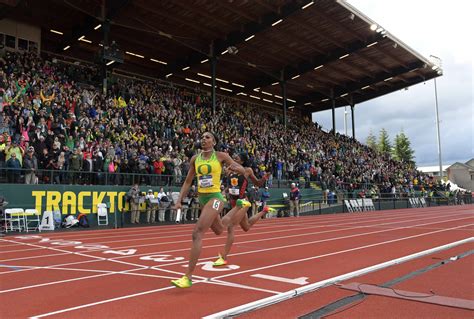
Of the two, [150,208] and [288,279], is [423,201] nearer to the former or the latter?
[150,208]

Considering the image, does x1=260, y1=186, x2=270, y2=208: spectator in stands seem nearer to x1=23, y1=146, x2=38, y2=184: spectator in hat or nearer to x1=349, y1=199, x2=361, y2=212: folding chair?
x1=349, y1=199, x2=361, y2=212: folding chair

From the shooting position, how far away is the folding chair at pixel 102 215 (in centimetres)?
1694

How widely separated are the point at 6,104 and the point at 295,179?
60.3ft

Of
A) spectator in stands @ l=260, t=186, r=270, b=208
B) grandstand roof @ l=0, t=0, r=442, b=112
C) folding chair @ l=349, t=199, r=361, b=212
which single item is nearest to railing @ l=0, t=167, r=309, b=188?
spectator in stands @ l=260, t=186, r=270, b=208

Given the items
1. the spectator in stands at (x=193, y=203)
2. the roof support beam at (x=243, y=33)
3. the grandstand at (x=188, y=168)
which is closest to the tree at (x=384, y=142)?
the grandstand at (x=188, y=168)

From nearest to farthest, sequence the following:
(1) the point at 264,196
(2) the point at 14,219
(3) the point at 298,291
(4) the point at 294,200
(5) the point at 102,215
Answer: (3) the point at 298,291 → (2) the point at 14,219 → (5) the point at 102,215 → (1) the point at 264,196 → (4) the point at 294,200

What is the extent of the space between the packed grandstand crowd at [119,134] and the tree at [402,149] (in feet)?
164

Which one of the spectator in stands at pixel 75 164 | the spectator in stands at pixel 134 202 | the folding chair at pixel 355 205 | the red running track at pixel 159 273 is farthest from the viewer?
the folding chair at pixel 355 205

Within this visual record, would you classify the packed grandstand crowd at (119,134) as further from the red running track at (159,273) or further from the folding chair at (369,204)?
the red running track at (159,273)

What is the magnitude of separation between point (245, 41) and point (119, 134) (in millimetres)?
14717

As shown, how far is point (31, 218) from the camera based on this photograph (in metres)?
15.2

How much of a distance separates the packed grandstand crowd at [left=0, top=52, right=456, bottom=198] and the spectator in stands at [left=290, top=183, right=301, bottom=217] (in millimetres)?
1731

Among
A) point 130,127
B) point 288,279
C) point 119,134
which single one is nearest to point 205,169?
point 288,279

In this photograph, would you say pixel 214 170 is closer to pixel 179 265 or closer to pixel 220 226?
pixel 220 226
